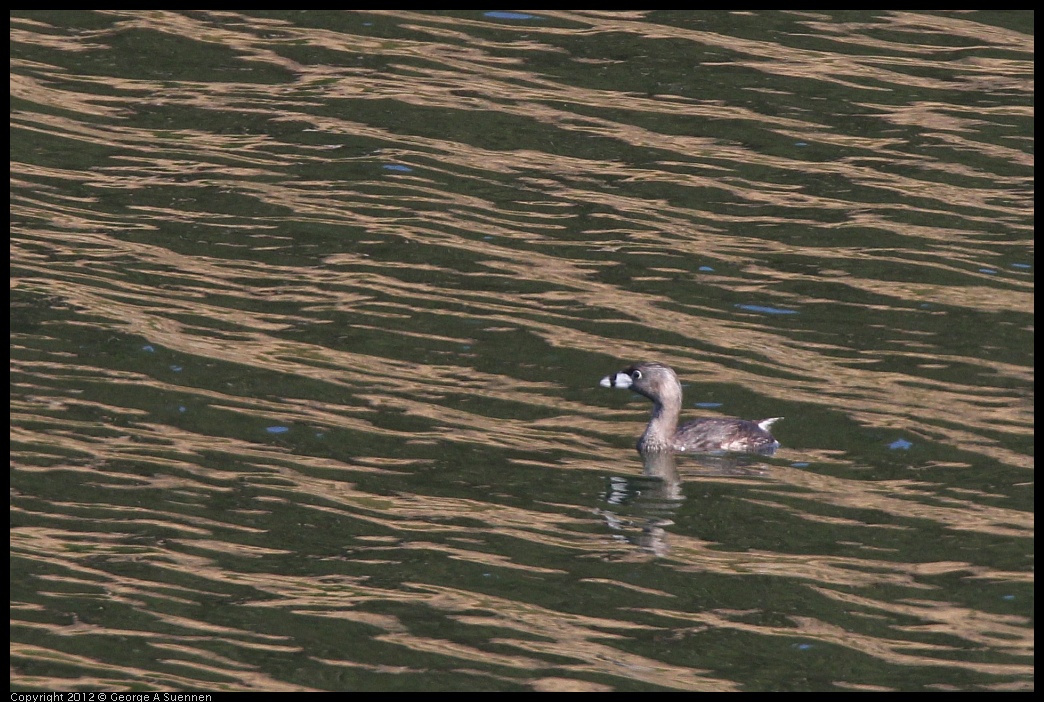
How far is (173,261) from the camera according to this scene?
Result: 2147cm

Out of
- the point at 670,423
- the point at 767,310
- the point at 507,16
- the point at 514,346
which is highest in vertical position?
the point at 507,16

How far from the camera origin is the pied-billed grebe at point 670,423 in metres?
17.7

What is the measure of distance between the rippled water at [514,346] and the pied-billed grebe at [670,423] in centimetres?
27

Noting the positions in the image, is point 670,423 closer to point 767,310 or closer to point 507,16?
point 767,310

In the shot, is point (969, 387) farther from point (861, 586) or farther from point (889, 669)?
point (889, 669)

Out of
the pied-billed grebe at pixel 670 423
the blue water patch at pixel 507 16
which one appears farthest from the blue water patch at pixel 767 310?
the blue water patch at pixel 507 16

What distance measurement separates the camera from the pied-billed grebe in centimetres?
1766

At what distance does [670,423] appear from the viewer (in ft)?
60.2

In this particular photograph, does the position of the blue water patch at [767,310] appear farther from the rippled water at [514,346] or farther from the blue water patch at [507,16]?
the blue water patch at [507,16]

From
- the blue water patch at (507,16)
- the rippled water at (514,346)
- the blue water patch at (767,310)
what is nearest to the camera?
the rippled water at (514,346)

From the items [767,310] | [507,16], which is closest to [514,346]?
[767,310]

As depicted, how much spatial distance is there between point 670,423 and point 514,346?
2.05 metres

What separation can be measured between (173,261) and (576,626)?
381 inches
